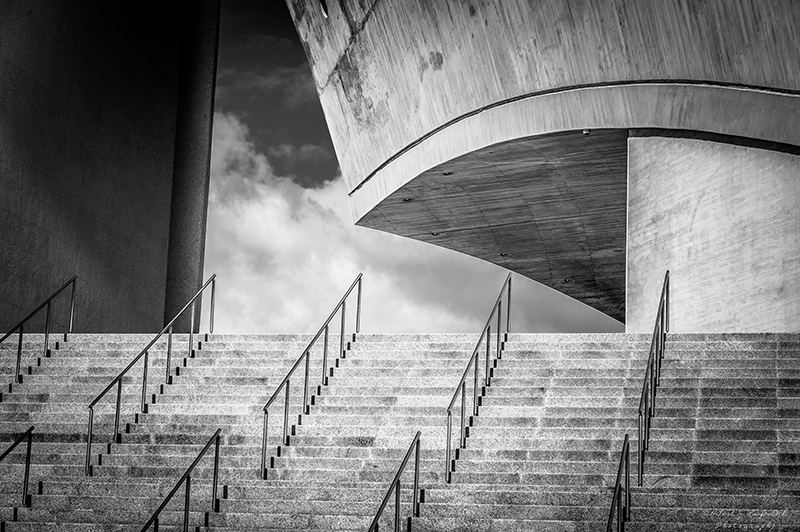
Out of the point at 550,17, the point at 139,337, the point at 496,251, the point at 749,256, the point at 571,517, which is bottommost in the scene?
the point at 571,517

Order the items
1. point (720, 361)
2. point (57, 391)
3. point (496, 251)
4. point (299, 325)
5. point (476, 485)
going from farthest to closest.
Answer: point (299, 325), point (496, 251), point (57, 391), point (720, 361), point (476, 485)

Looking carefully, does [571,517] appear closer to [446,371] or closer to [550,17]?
[446,371]

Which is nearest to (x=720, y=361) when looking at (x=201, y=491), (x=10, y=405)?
(x=201, y=491)

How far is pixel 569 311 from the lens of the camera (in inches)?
1642

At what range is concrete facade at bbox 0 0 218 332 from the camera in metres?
19.9

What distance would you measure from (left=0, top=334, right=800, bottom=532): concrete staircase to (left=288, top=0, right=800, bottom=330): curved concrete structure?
4336 mm

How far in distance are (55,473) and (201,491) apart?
1804mm

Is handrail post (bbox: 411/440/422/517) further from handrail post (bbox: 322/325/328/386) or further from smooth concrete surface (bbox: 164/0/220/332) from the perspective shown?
smooth concrete surface (bbox: 164/0/220/332)

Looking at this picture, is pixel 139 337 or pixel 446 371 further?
pixel 139 337

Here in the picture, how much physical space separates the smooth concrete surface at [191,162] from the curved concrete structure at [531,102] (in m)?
3.87

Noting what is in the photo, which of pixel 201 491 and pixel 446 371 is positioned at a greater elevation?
pixel 446 371

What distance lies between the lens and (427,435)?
1140cm

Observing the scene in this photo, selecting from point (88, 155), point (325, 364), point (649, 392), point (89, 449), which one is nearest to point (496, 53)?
point (88, 155)

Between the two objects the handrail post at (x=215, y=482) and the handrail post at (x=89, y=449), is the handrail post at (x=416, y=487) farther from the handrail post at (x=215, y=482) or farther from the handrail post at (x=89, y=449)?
the handrail post at (x=89, y=449)
